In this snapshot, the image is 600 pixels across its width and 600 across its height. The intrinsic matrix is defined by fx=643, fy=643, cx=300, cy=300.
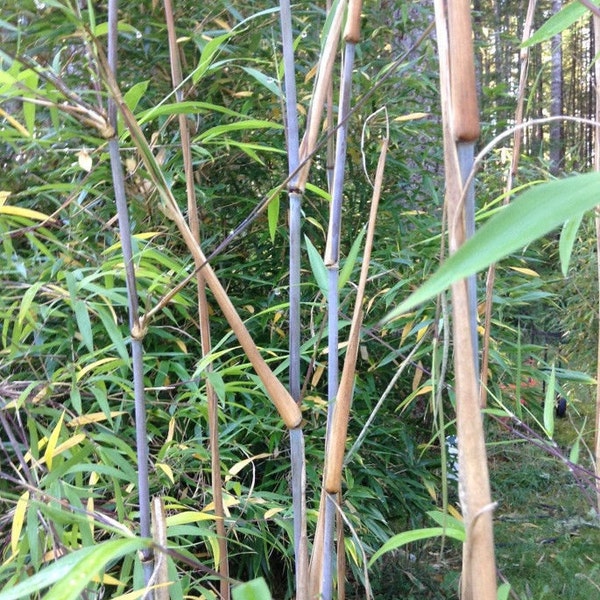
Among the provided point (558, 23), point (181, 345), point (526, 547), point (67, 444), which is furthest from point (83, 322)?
point (526, 547)

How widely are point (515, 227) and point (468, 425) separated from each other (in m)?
0.09

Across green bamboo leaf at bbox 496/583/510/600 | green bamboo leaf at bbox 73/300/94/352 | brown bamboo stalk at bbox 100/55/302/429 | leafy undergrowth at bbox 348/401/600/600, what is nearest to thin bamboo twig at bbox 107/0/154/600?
brown bamboo stalk at bbox 100/55/302/429

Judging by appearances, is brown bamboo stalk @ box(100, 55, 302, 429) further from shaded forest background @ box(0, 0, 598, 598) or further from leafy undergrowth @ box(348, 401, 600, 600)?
leafy undergrowth @ box(348, 401, 600, 600)

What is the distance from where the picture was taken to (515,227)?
182 millimetres

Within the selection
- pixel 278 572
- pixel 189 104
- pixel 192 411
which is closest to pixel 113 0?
pixel 189 104

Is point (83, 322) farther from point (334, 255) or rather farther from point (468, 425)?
point (468, 425)

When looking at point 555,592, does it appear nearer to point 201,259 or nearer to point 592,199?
point 201,259

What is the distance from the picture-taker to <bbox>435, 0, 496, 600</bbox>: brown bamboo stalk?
23cm

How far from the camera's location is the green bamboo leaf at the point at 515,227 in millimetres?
170

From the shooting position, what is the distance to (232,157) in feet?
4.55

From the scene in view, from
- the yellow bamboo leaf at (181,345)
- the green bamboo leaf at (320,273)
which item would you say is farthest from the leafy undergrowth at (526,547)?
the green bamboo leaf at (320,273)

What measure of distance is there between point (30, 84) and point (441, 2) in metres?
0.37

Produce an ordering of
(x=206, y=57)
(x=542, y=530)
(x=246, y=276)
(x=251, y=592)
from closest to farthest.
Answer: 1. (x=251, y=592)
2. (x=206, y=57)
3. (x=246, y=276)
4. (x=542, y=530)

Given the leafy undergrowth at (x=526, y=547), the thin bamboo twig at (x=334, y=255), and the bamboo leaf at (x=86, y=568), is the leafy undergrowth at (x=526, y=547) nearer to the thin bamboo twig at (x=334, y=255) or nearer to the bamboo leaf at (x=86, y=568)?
the thin bamboo twig at (x=334, y=255)
